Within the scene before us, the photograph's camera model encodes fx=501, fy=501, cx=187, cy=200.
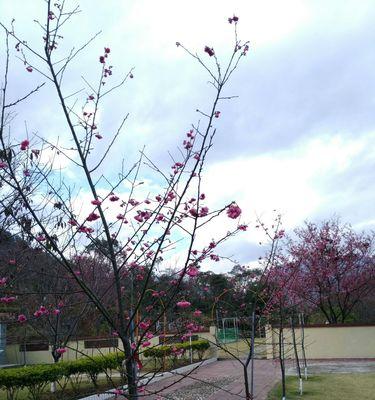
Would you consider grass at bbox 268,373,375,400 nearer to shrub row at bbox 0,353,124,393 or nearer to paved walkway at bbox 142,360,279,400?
paved walkway at bbox 142,360,279,400

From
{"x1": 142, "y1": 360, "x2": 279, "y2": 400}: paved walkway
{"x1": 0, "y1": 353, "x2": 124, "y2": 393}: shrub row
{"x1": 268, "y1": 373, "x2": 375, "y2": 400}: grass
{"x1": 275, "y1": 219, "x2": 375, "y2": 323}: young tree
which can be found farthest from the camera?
{"x1": 275, "y1": 219, "x2": 375, "y2": 323}: young tree

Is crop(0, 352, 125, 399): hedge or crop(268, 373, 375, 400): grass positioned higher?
crop(0, 352, 125, 399): hedge

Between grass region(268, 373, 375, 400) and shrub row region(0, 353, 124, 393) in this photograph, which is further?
grass region(268, 373, 375, 400)

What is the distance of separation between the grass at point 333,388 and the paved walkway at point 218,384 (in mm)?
459

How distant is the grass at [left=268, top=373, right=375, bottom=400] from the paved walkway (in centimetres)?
46

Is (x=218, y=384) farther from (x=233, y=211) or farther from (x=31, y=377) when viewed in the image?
(x=233, y=211)

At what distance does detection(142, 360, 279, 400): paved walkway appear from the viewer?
33.0 ft

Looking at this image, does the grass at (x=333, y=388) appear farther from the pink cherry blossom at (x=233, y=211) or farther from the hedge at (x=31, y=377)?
the pink cherry blossom at (x=233, y=211)

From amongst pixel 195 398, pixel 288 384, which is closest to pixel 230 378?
pixel 288 384

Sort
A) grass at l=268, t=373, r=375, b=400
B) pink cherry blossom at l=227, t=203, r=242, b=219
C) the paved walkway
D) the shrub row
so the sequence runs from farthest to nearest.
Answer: the paved walkway → grass at l=268, t=373, r=375, b=400 → the shrub row → pink cherry blossom at l=227, t=203, r=242, b=219

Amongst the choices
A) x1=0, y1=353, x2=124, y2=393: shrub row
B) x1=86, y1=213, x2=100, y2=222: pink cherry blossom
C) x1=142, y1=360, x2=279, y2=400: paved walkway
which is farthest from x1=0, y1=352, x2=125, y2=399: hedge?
x1=86, y1=213, x2=100, y2=222: pink cherry blossom

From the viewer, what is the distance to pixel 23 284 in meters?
8.46

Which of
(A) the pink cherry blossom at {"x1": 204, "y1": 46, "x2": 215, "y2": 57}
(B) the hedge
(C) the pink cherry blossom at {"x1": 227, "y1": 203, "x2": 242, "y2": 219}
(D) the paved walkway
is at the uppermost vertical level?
(A) the pink cherry blossom at {"x1": 204, "y1": 46, "x2": 215, "y2": 57}

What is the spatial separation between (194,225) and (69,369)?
865cm
